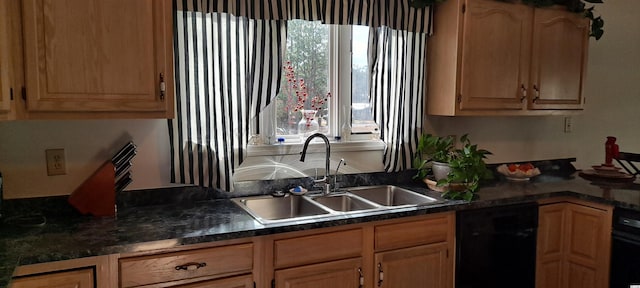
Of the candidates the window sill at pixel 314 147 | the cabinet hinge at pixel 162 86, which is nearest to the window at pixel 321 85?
the window sill at pixel 314 147

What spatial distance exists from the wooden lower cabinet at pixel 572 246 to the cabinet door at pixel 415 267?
0.68 meters

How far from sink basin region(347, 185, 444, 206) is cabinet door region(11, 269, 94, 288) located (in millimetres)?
1414

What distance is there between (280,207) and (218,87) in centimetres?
71

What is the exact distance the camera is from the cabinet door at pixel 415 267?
2162 millimetres

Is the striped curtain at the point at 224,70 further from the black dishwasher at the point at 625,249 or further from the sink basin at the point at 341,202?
the black dishwasher at the point at 625,249

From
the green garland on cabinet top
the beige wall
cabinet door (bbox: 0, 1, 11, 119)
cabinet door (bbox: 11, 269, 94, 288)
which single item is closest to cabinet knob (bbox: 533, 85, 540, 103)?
the beige wall

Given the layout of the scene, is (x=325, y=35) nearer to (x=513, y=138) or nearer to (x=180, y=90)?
(x=180, y=90)

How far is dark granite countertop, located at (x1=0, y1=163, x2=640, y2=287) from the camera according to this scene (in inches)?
62.2

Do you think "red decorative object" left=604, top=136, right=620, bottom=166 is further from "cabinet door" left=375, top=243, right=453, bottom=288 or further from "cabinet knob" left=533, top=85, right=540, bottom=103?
"cabinet door" left=375, top=243, right=453, bottom=288

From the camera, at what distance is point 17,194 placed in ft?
6.51

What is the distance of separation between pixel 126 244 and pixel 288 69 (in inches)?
50.5

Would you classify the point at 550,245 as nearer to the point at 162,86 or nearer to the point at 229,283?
the point at 229,283

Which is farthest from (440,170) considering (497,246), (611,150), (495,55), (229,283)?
(229,283)

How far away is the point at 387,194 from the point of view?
2.73 meters
